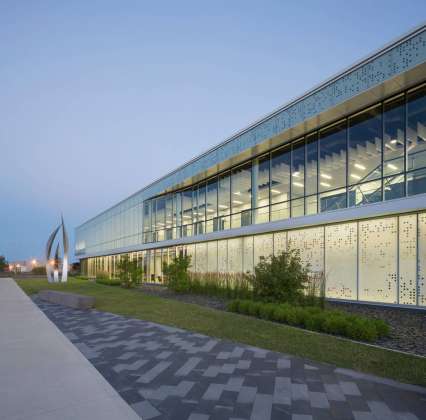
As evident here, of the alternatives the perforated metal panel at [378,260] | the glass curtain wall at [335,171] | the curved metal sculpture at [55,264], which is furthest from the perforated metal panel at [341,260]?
the curved metal sculpture at [55,264]

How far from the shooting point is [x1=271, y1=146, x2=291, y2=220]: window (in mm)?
17203

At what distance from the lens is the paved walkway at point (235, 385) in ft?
13.4

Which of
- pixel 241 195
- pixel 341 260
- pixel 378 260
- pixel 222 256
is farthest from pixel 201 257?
pixel 378 260

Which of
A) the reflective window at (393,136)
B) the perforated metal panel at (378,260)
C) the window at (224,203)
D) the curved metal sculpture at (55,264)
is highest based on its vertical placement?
the reflective window at (393,136)

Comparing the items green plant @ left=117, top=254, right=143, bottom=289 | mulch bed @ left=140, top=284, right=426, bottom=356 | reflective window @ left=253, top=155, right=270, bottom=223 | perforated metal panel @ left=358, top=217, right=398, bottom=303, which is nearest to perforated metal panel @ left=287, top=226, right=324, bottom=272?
perforated metal panel @ left=358, top=217, right=398, bottom=303

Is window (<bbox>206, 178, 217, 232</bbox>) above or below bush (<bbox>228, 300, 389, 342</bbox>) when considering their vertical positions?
above

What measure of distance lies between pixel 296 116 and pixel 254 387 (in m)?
12.4

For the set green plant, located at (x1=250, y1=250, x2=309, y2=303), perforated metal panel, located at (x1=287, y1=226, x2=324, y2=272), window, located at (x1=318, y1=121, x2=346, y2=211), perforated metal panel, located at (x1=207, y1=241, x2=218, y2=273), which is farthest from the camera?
perforated metal panel, located at (x1=207, y1=241, x2=218, y2=273)

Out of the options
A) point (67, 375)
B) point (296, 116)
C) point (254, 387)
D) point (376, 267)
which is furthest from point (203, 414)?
point (296, 116)

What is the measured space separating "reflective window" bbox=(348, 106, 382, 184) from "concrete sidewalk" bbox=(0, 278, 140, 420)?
39.8 ft

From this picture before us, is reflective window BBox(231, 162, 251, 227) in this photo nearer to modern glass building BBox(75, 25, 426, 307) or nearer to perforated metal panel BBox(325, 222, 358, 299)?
modern glass building BBox(75, 25, 426, 307)

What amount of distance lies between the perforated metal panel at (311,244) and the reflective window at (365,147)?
2805 millimetres

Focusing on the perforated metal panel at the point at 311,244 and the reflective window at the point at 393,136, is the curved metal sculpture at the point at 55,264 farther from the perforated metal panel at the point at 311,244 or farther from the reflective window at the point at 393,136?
the reflective window at the point at 393,136

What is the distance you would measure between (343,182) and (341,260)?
3.41 metres
